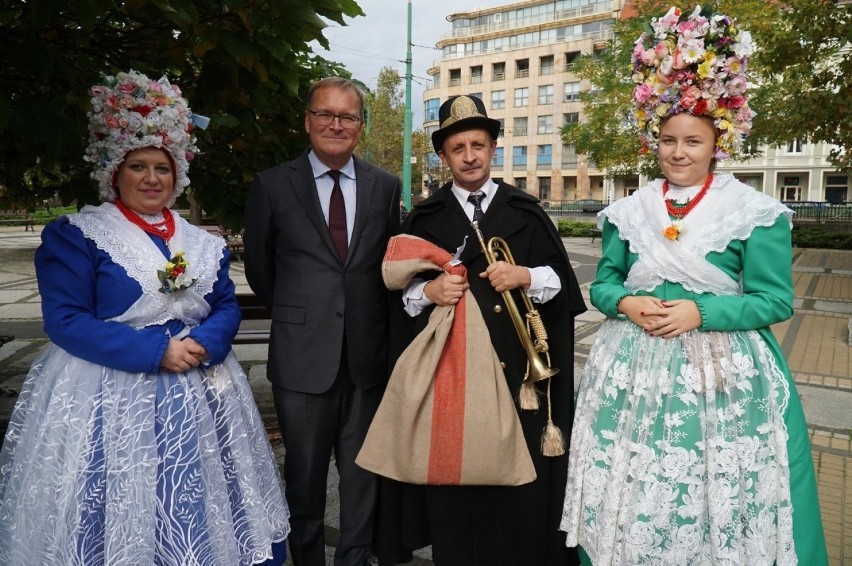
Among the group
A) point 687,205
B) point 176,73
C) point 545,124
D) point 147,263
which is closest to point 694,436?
point 687,205

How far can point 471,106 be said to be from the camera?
8.88ft

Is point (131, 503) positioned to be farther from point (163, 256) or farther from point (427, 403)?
point (427, 403)

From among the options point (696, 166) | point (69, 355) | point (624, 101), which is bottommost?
point (69, 355)

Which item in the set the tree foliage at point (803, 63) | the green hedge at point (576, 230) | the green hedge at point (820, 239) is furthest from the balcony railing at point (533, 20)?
the tree foliage at point (803, 63)

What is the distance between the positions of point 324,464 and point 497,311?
3.70ft

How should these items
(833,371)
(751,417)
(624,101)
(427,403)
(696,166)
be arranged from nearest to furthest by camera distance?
(751,417)
(696,166)
(427,403)
(833,371)
(624,101)

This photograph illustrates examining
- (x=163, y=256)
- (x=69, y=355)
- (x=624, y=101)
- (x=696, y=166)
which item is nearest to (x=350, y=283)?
(x=163, y=256)

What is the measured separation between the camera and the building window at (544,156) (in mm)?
56750

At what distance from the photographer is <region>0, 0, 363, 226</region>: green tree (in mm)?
2637

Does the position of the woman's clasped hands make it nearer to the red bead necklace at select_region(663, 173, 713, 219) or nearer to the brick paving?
the red bead necklace at select_region(663, 173, 713, 219)

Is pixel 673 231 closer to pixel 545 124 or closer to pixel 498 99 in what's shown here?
pixel 545 124

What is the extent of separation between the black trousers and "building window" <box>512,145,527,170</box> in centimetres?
5701

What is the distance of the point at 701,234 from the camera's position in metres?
2.39

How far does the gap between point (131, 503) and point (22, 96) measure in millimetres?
1894
